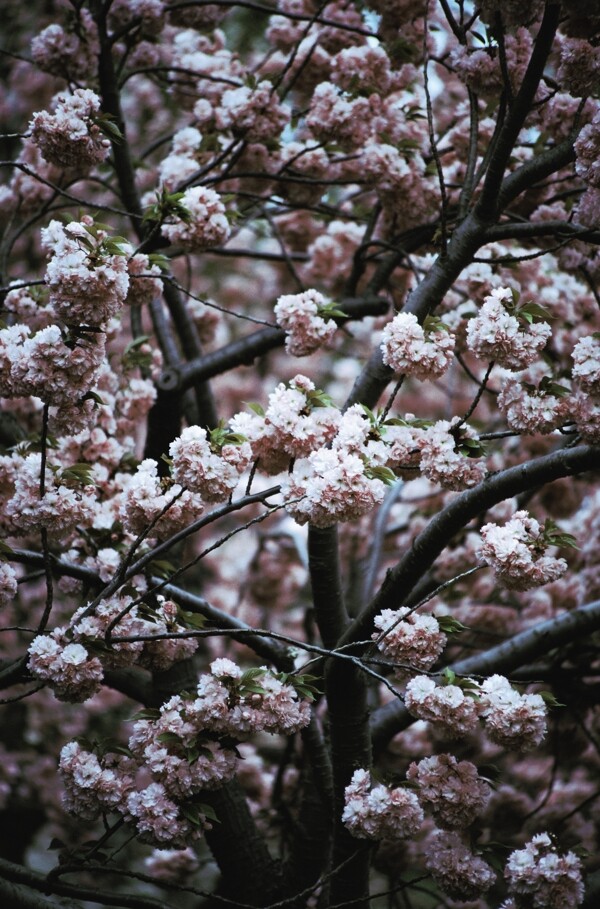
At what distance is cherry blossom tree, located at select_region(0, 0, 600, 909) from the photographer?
7.23ft

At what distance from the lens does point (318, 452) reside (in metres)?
2.12

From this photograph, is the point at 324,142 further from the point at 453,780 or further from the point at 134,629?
the point at 453,780

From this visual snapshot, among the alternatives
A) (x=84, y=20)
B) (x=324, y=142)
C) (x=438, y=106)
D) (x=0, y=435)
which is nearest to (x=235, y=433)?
(x=0, y=435)

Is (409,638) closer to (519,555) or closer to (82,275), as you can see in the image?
(519,555)

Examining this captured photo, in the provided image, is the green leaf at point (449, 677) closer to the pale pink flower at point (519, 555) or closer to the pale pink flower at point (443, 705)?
the pale pink flower at point (443, 705)

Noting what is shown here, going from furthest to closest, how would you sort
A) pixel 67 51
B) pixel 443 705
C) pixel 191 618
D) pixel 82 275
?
1. pixel 67 51
2. pixel 191 618
3. pixel 443 705
4. pixel 82 275

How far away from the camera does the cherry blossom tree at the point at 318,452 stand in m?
2.20

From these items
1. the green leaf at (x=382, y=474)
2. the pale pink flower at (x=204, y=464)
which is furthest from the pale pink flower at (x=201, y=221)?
the green leaf at (x=382, y=474)

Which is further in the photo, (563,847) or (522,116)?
(563,847)

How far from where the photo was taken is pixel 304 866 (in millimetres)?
3133

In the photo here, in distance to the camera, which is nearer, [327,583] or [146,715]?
[146,715]

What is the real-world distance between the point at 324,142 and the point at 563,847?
264 centimetres

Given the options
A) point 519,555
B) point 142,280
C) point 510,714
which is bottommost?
point 510,714

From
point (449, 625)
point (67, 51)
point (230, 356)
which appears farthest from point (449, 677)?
point (67, 51)
